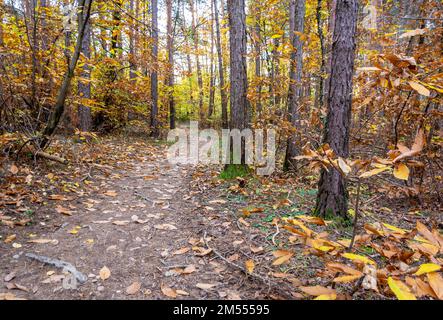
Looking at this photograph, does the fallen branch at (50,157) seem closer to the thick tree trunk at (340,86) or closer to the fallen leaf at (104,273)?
the fallen leaf at (104,273)

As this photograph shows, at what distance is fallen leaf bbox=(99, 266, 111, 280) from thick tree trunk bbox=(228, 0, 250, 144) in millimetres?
3624

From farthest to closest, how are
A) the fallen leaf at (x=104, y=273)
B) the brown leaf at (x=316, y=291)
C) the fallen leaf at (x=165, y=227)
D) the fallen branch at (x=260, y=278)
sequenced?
the fallen leaf at (x=165, y=227) → the fallen leaf at (x=104, y=273) → the fallen branch at (x=260, y=278) → the brown leaf at (x=316, y=291)

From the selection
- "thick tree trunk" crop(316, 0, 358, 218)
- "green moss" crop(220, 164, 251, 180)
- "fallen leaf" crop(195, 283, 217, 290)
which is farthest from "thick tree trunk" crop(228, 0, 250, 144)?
"fallen leaf" crop(195, 283, 217, 290)

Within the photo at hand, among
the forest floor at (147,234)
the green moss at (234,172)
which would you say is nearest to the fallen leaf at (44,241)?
the forest floor at (147,234)

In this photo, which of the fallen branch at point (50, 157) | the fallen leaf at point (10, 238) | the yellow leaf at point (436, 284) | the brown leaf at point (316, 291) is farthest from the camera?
the fallen branch at point (50, 157)

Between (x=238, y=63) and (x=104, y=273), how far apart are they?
4312 millimetres

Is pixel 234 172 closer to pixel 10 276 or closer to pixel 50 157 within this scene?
pixel 50 157

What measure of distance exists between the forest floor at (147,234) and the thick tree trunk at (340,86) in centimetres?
66

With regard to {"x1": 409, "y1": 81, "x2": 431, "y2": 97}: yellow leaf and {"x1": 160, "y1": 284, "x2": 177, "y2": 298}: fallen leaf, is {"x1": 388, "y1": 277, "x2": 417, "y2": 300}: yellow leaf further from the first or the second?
{"x1": 160, "y1": 284, "x2": 177, "y2": 298}: fallen leaf

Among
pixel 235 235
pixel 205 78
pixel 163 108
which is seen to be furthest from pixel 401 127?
pixel 205 78

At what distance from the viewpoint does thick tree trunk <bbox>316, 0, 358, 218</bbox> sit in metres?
3.36

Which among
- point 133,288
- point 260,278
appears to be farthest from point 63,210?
point 260,278

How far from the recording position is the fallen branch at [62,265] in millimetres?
2605
